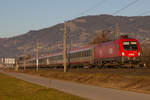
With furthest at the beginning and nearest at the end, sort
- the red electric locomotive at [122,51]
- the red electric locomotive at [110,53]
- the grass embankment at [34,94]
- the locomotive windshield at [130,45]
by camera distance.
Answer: the locomotive windshield at [130,45] < the red electric locomotive at [110,53] < the red electric locomotive at [122,51] < the grass embankment at [34,94]

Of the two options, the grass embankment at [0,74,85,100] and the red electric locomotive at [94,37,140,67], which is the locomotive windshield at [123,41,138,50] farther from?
the grass embankment at [0,74,85,100]

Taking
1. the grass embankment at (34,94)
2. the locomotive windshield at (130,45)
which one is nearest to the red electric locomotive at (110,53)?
the locomotive windshield at (130,45)

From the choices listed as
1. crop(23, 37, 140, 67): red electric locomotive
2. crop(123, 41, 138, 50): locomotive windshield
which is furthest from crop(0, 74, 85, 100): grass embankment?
crop(123, 41, 138, 50): locomotive windshield

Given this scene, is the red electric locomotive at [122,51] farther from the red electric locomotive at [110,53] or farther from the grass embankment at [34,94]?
the grass embankment at [34,94]

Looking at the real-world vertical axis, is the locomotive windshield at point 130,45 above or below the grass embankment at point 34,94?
above

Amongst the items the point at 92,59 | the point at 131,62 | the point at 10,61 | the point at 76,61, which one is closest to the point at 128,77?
the point at 131,62

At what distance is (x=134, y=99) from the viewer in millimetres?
16344

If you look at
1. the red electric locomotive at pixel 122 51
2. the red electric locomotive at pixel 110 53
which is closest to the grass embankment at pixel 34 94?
the red electric locomotive at pixel 122 51

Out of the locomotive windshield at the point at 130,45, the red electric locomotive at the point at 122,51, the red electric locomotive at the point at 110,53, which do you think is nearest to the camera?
the red electric locomotive at the point at 122,51

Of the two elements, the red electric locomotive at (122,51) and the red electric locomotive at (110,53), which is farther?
the red electric locomotive at (110,53)

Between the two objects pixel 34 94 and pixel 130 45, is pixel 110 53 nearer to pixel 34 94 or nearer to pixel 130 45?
pixel 130 45

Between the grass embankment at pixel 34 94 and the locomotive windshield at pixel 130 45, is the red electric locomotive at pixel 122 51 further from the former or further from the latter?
the grass embankment at pixel 34 94

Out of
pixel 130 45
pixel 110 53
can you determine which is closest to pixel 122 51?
pixel 130 45

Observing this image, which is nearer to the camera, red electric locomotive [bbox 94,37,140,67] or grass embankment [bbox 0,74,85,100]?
grass embankment [bbox 0,74,85,100]
